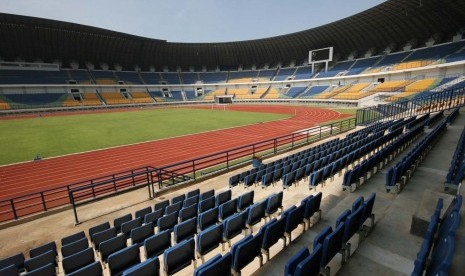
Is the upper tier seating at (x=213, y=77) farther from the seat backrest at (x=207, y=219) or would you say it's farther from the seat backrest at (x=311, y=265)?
the seat backrest at (x=311, y=265)

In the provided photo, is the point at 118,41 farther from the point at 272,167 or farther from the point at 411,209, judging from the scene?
the point at 411,209

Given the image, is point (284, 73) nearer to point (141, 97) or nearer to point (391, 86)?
point (391, 86)

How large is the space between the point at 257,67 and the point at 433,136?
76019mm

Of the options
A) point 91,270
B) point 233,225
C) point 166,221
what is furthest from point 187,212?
point 91,270

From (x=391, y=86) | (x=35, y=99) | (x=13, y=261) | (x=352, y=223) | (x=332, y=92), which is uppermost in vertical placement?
(x=391, y=86)

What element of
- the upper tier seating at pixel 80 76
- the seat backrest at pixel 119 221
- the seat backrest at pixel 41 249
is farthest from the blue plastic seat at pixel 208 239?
the upper tier seating at pixel 80 76

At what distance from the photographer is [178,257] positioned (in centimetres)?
443

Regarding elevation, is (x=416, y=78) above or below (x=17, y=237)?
above

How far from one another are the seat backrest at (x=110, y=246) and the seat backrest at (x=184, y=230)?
111cm

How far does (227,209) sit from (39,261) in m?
4.11

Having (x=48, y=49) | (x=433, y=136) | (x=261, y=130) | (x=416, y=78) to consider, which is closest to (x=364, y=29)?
(x=416, y=78)

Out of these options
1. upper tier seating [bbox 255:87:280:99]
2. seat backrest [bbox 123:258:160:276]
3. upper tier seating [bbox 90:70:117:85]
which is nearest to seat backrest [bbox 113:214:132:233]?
seat backrest [bbox 123:258:160:276]

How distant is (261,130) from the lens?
83.1ft

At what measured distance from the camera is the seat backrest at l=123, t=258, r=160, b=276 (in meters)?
3.65
